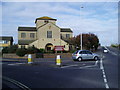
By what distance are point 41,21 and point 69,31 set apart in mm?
10419

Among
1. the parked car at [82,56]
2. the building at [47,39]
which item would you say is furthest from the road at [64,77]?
the building at [47,39]

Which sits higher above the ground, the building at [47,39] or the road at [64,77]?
the building at [47,39]

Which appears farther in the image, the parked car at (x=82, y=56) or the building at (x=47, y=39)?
the building at (x=47, y=39)

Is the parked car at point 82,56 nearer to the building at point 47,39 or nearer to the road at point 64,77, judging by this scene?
the road at point 64,77

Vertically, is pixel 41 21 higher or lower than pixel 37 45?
higher

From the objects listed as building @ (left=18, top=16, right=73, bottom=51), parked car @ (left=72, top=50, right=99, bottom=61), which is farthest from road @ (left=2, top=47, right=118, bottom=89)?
building @ (left=18, top=16, right=73, bottom=51)

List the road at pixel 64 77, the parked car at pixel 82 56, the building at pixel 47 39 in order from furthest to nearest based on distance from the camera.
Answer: the building at pixel 47 39, the parked car at pixel 82 56, the road at pixel 64 77

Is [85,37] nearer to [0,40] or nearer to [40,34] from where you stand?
[40,34]

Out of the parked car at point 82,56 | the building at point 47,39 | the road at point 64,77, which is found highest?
the building at point 47,39

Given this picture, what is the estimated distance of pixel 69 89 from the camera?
26.5 feet

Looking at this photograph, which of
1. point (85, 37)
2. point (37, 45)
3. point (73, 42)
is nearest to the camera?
point (37, 45)

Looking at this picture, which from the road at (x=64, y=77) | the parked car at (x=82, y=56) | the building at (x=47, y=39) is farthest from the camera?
the building at (x=47, y=39)

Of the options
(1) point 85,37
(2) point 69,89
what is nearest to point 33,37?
(1) point 85,37

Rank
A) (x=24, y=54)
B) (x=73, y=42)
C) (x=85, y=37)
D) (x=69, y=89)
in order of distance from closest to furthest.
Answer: (x=69, y=89), (x=24, y=54), (x=73, y=42), (x=85, y=37)
